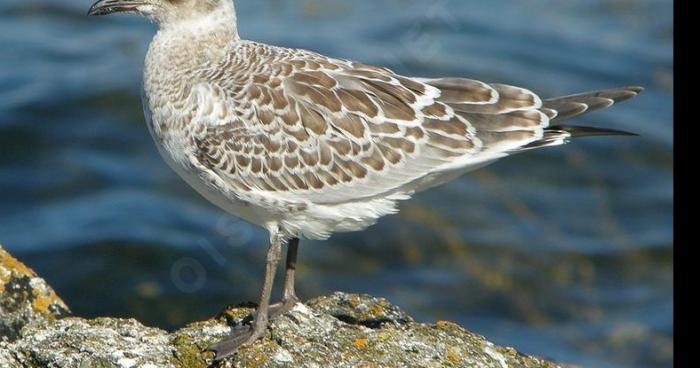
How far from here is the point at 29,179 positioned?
15.3m

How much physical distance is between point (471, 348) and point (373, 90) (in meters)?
2.16

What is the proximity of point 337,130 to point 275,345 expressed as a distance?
6.04 ft

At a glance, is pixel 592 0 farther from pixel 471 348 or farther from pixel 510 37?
pixel 471 348

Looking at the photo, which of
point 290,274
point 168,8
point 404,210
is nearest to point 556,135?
point 290,274

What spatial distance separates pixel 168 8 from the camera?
8.75 m

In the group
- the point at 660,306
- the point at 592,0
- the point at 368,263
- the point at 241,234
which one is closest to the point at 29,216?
the point at 241,234

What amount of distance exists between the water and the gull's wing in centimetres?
517

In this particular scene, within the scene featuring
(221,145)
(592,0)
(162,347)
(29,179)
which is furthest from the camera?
(592,0)

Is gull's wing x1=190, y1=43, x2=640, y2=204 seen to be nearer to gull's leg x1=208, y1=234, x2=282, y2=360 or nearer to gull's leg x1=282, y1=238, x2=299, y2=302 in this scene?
gull's leg x1=208, y1=234, x2=282, y2=360

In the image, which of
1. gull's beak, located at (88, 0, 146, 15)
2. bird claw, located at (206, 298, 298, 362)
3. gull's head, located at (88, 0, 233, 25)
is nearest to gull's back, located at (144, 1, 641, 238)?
gull's head, located at (88, 0, 233, 25)

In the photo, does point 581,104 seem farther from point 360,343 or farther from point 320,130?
point 360,343

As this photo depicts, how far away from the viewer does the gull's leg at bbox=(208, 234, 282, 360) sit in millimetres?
A: 7051
